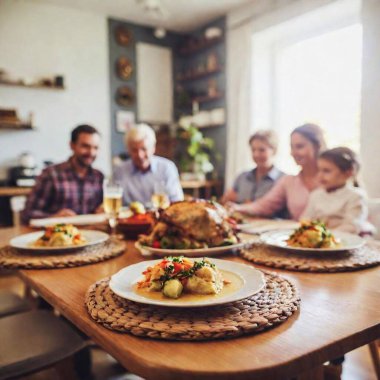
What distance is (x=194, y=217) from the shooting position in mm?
1104

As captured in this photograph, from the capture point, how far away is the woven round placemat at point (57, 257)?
106cm

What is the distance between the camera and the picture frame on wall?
486 cm

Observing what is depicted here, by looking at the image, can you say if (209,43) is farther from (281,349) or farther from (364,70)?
(281,349)

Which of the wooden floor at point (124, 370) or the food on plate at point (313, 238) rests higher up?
the food on plate at point (313, 238)

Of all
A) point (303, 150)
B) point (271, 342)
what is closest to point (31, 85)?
point (303, 150)

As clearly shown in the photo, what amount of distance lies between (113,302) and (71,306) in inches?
3.5

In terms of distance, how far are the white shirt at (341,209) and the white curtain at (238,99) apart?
2425 millimetres

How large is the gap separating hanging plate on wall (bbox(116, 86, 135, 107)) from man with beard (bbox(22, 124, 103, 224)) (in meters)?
2.31

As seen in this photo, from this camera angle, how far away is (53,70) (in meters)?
4.41

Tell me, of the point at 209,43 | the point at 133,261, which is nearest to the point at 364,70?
the point at 209,43

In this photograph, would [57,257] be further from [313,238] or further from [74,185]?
[74,185]

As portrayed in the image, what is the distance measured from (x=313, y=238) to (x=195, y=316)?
56cm

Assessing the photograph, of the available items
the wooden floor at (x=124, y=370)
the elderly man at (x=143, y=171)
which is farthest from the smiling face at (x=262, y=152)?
the wooden floor at (x=124, y=370)

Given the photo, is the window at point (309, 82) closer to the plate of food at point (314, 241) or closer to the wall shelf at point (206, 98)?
the wall shelf at point (206, 98)
